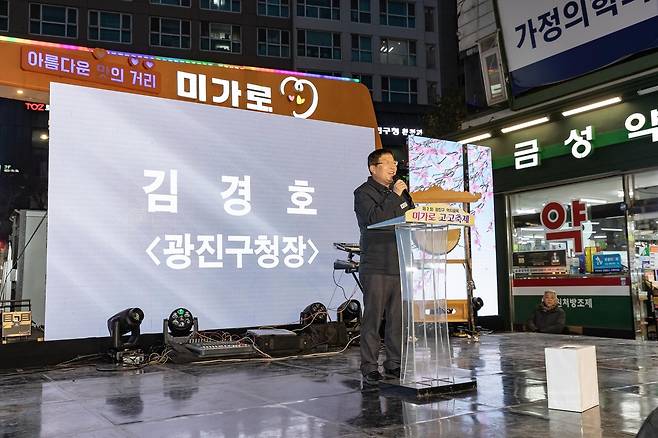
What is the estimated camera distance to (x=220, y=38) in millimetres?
26625

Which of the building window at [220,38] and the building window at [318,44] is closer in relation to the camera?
the building window at [220,38]

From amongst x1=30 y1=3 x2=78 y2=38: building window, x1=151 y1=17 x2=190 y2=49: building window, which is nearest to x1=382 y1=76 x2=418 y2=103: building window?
x1=151 y1=17 x2=190 y2=49: building window

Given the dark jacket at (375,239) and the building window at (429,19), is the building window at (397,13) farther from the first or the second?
the dark jacket at (375,239)

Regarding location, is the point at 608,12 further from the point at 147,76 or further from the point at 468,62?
the point at 147,76

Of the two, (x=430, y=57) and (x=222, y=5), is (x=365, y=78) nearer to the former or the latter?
(x=430, y=57)

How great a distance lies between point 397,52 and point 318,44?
4427 mm

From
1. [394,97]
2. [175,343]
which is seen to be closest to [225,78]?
[175,343]

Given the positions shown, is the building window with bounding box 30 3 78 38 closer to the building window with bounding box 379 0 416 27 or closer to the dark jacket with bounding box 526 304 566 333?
the building window with bounding box 379 0 416 27

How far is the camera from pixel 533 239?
9180 millimetres

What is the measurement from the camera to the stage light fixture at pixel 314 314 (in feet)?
21.7

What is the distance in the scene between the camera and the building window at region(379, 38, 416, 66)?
29.7 meters

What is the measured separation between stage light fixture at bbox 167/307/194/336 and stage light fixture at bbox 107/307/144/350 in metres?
0.41

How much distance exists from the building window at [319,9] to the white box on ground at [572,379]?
27.3m

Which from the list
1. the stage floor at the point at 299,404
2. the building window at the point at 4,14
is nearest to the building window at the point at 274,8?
the building window at the point at 4,14
